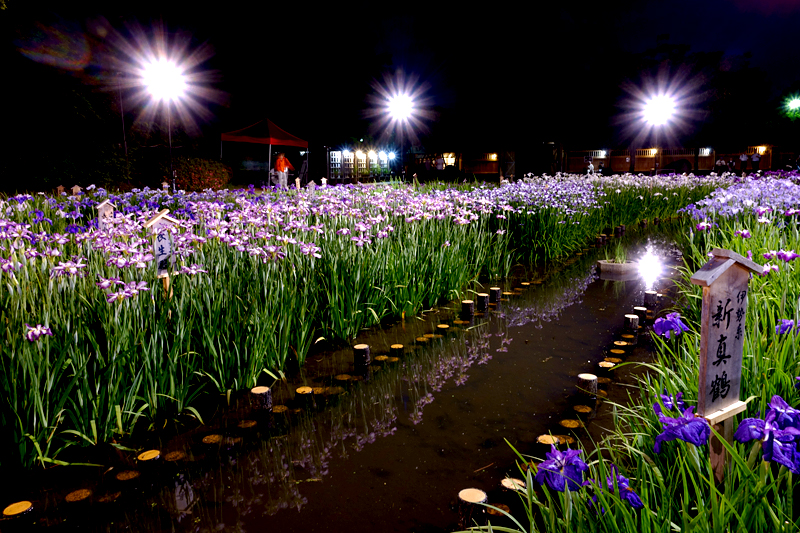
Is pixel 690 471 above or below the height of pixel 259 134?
below

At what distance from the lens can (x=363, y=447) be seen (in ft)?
9.75

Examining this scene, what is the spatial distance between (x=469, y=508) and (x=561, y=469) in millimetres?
1014

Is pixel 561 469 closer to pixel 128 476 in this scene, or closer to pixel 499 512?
pixel 499 512

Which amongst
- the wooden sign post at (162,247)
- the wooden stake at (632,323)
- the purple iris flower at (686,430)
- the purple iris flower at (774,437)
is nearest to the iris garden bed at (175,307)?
the wooden sign post at (162,247)

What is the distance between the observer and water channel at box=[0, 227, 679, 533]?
2383 millimetres

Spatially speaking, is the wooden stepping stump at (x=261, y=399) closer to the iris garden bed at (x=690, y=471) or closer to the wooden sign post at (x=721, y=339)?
the iris garden bed at (x=690, y=471)

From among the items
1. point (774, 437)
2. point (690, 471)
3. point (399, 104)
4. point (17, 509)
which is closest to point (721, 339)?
point (690, 471)

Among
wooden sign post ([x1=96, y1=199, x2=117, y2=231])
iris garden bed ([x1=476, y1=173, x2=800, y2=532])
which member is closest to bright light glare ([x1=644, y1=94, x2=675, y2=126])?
iris garden bed ([x1=476, y1=173, x2=800, y2=532])

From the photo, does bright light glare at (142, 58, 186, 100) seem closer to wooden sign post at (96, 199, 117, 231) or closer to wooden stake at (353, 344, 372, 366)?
wooden sign post at (96, 199, 117, 231)

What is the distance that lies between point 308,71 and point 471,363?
24185 millimetres

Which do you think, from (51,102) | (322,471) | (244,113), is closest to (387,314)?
(322,471)

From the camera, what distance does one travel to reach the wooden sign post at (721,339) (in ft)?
6.11

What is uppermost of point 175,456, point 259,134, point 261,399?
point 259,134

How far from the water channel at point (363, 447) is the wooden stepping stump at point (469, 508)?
4 cm
